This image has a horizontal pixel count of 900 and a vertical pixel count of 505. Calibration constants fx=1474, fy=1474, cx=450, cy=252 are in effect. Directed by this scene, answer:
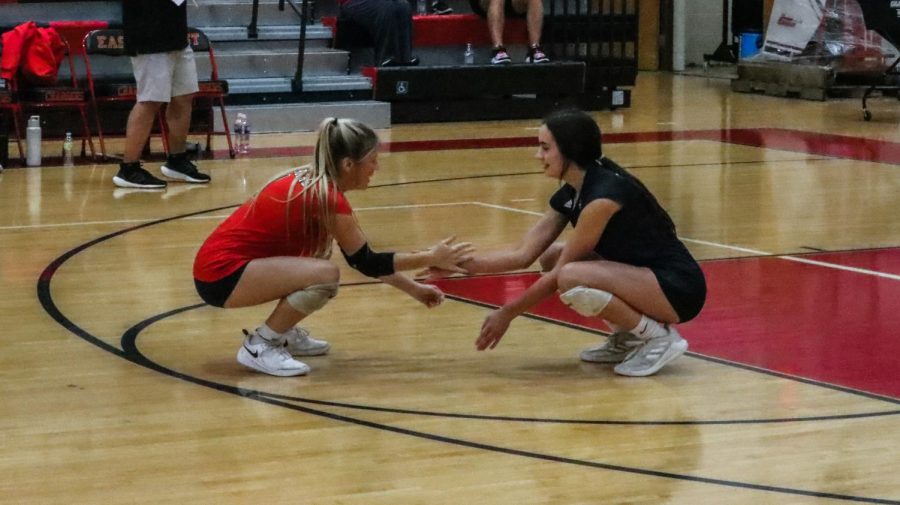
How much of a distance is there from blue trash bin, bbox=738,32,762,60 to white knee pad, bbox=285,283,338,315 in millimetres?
14204

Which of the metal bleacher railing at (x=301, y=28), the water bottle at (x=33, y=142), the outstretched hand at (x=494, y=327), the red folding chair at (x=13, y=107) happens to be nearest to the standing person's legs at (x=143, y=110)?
the water bottle at (x=33, y=142)

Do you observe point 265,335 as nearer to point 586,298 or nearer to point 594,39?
point 586,298

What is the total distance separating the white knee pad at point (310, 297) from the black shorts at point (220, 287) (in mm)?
171

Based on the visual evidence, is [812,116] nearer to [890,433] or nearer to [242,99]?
[242,99]

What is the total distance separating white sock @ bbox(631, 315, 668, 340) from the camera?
4184 millimetres

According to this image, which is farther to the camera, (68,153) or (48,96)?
(68,153)

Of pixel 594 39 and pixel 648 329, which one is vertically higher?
pixel 594 39

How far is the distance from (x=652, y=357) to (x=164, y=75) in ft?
14.7

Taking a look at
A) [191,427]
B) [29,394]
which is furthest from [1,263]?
[191,427]

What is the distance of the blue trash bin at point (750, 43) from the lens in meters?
17.6

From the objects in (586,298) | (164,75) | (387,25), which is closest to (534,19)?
(387,25)

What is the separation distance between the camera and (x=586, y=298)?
409 centimetres

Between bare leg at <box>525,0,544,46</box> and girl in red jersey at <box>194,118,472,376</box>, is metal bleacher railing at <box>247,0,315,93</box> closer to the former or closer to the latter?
bare leg at <box>525,0,544,46</box>

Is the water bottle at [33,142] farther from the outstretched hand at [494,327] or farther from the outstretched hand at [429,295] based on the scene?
the outstretched hand at [494,327]
